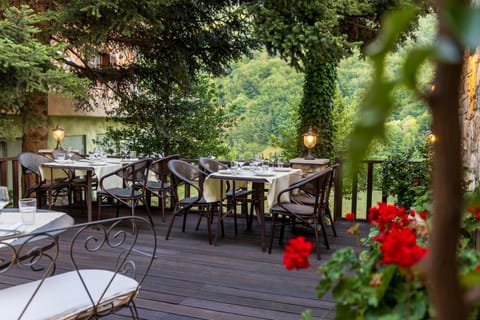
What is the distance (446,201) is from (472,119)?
10.4ft

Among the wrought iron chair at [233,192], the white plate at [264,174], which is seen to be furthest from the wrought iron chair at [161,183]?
the white plate at [264,174]

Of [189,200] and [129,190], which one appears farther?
[129,190]

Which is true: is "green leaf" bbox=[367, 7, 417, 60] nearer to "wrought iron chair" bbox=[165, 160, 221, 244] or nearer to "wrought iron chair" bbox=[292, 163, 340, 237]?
"wrought iron chair" bbox=[292, 163, 340, 237]

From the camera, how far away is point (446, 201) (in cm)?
42

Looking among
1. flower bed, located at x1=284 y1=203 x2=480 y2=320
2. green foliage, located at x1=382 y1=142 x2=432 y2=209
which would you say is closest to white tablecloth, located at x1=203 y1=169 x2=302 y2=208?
green foliage, located at x1=382 y1=142 x2=432 y2=209

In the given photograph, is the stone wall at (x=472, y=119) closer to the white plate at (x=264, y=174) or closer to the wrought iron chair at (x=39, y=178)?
the white plate at (x=264, y=174)

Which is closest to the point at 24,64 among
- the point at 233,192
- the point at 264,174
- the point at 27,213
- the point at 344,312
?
the point at 233,192

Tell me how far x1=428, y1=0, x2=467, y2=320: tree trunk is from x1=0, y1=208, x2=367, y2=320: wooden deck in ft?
6.12

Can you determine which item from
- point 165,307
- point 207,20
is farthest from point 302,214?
point 207,20

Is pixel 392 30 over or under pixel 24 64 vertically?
under

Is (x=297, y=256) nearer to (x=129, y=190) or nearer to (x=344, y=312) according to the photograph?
(x=344, y=312)

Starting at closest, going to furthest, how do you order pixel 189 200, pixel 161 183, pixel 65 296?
pixel 65 296 < pixel 189 200 < pixel 161 183

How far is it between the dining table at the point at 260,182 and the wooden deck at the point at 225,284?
449 millimetres

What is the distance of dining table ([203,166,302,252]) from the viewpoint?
4445mm
